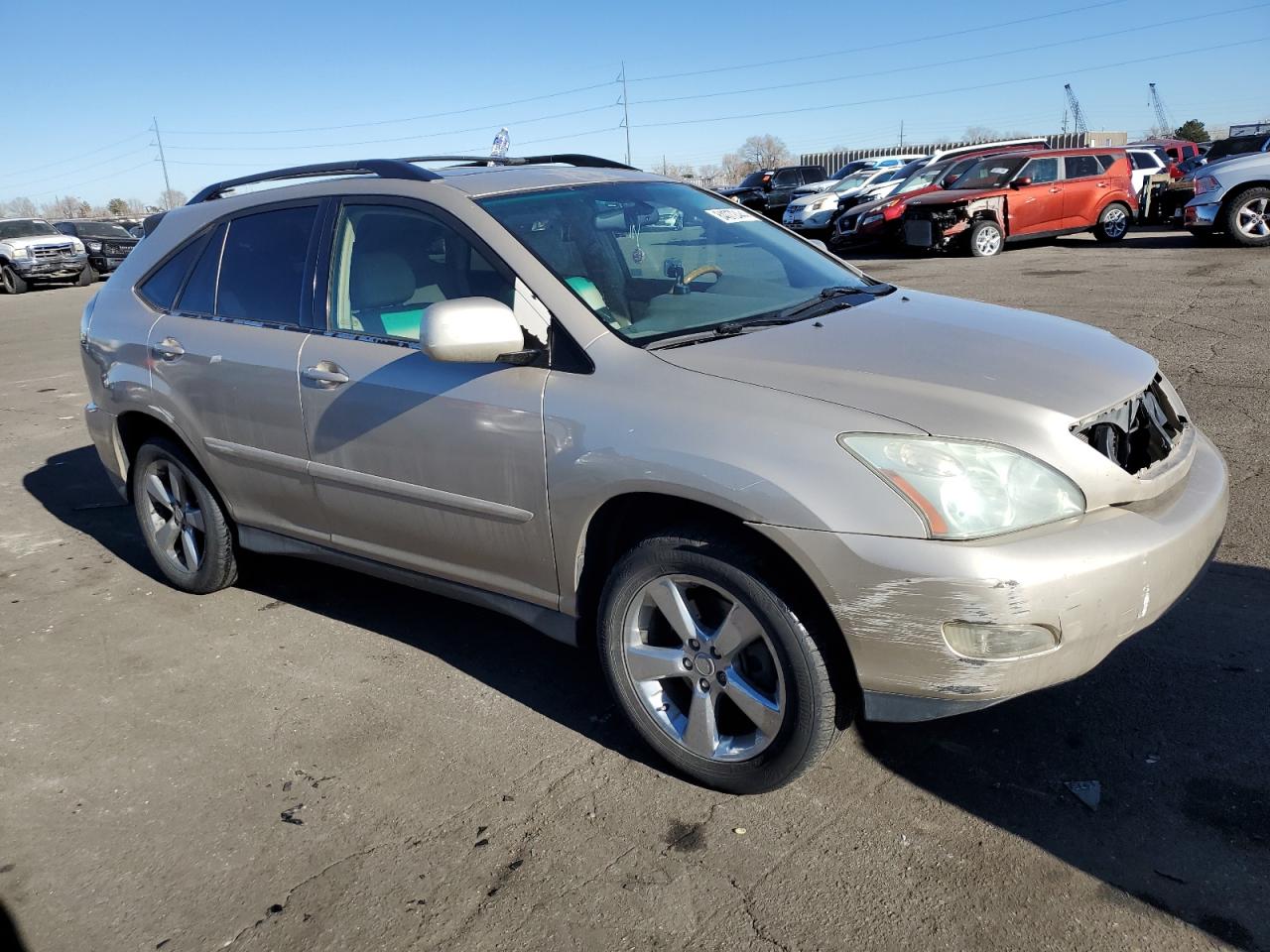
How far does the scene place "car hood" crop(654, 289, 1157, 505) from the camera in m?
2.75

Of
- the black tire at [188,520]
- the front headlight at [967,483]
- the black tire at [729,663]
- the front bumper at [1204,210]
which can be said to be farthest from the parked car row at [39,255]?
the front headlight at [967,483]

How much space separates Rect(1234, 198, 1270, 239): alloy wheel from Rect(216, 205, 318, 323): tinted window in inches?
606

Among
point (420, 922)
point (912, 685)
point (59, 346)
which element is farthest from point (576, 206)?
point (59, 346)

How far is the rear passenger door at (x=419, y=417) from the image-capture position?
3.30m

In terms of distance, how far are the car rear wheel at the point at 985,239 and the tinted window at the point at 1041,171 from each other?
106 cm

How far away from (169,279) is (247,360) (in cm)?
94

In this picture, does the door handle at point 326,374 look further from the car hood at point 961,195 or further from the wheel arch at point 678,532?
the car hood at point 961,195

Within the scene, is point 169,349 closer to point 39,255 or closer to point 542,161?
point 542,161

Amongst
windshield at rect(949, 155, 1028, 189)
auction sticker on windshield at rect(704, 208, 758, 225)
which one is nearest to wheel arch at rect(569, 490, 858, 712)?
auction sticker on windshield at rect(704, 208, 758, 225)

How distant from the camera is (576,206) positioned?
12.4 feet

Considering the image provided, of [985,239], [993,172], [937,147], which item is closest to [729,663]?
[985,239]

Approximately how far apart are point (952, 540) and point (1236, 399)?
210 inches

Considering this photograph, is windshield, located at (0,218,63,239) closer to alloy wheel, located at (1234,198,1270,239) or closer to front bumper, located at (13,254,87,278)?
front bumper, located at (13,254,87,278)

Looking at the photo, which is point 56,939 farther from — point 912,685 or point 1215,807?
point 1215,807
